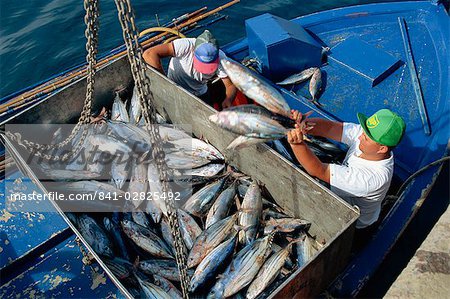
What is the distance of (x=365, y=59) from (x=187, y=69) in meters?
3.23

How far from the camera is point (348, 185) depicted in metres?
3.93

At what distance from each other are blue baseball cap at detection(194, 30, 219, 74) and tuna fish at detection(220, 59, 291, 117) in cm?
120

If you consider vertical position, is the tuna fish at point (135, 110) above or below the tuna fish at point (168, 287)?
above

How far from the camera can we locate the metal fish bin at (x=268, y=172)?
3.44 metres

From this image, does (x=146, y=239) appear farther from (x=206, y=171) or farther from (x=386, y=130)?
(x=386, y=130)

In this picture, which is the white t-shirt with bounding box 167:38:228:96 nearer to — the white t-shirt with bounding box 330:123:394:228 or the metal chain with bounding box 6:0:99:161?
the metal chain with bounding box 6:0:99:161

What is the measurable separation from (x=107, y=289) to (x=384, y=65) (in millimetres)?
5583

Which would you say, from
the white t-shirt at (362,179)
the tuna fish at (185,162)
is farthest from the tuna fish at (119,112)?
the white t-shirt at (362,179)

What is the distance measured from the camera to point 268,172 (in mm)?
4477

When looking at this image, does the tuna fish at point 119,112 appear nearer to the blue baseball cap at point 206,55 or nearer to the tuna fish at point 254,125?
the blue baseball cap at point 206,55

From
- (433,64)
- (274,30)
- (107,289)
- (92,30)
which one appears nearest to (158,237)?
(107,289)

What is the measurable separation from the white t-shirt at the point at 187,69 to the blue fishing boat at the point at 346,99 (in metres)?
0.55

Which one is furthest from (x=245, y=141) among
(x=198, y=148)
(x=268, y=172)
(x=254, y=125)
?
(x=198, y=148)

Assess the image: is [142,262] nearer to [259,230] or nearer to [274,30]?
[259,230]
